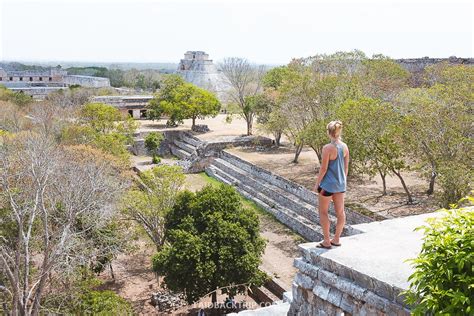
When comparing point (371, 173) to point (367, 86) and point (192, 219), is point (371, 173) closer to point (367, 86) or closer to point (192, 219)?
point (192, 219)

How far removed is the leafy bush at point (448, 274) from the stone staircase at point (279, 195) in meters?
9.52

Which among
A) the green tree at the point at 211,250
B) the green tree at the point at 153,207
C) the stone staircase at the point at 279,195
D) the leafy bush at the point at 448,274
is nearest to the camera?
the leafy bush at the point at 448,274

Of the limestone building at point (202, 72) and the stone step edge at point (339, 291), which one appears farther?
the limestone building at point (202, 72)

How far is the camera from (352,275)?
4434 millimetres

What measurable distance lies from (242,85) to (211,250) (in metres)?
21.9

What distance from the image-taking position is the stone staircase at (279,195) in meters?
15.4

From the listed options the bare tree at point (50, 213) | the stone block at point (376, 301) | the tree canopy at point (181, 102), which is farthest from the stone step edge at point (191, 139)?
the stone block at point (376, 301)

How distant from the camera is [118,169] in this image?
18.2 meters

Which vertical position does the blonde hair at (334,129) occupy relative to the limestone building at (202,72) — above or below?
below

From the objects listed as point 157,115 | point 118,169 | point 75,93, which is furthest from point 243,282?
point 75,93

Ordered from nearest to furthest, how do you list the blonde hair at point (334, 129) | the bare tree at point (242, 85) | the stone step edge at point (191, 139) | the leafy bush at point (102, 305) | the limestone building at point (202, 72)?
the blonde hair at point (334, 129), the leafy bush at point (102, 305), the stone step edge at point (191, 139), the bare tree at point (242, 85), the limestone building at point (202, 72)

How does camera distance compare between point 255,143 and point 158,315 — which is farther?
point 255,143

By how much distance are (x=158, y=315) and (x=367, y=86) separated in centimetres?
1700

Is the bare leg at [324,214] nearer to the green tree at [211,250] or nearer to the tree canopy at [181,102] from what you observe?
the green tree at [211,250]
